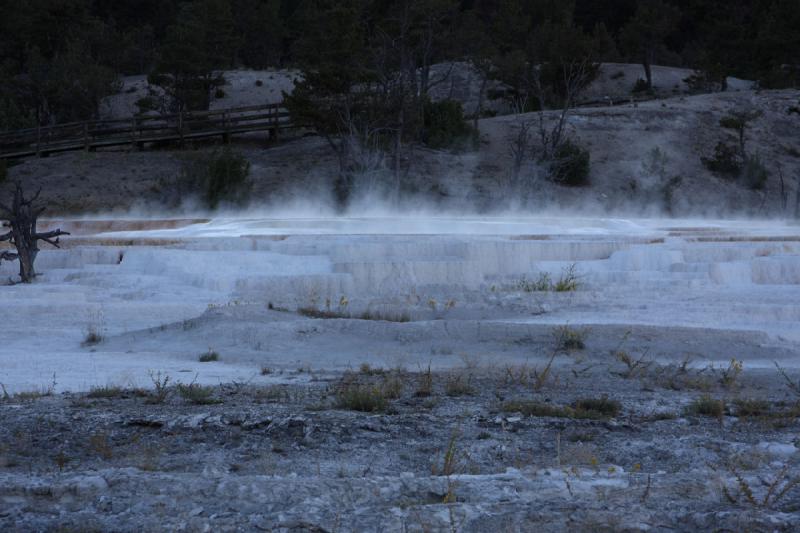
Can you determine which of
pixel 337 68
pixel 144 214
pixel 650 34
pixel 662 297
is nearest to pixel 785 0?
pixel 650 34

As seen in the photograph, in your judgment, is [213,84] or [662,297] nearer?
[662,297]

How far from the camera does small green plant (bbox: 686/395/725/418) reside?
5973mm

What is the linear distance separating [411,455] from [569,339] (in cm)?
403

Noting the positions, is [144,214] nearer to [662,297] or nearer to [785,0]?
[662,297]

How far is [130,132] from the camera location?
3200 cm

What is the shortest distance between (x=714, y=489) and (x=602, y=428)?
4.65ft

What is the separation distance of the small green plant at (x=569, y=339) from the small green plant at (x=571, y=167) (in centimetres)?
1808

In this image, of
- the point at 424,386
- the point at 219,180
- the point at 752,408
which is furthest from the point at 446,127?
the point at 752,408

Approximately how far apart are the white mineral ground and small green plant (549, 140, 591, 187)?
10843mm

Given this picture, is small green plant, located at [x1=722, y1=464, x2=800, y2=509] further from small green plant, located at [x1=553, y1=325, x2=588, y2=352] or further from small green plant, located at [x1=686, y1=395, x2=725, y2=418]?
small green plant, located at [x1=553, y1=325, x2=588, y2=352]

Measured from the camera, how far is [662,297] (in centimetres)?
1127

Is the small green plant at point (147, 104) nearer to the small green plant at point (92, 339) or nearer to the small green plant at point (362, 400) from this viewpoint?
the small green plant at point (92, 339)

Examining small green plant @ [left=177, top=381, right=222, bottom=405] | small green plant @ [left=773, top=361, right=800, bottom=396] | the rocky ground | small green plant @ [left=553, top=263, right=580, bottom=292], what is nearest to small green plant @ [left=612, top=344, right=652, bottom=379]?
the rocky ground

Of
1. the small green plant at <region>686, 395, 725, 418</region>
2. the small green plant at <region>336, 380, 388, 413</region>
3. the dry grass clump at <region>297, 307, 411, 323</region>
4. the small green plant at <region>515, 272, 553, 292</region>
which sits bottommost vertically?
the dry grass clump at <region>297, 307, 411, 323</region>
